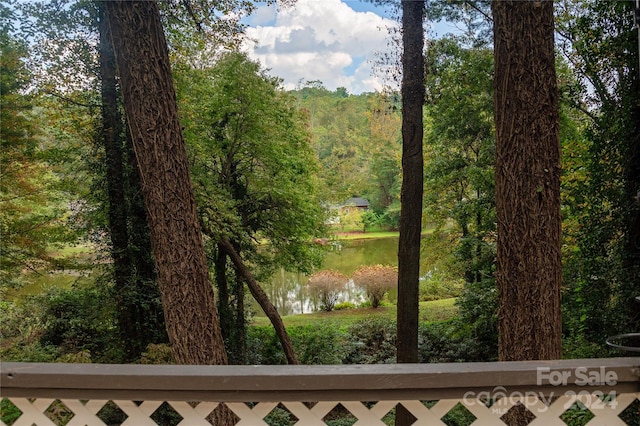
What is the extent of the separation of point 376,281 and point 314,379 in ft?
33.8

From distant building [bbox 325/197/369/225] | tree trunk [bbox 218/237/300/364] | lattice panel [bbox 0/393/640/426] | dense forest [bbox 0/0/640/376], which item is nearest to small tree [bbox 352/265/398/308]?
distant building [bbox 325/197/369/225]

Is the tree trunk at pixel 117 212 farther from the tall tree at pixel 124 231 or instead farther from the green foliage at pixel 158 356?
the green foliage at pixel 158 356

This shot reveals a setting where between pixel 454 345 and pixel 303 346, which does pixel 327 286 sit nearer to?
pixel 303 346

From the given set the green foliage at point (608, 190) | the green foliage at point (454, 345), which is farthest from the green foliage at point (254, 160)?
the green foliage at point (608, 190)

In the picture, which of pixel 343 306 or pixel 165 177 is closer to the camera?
pixel 165 177

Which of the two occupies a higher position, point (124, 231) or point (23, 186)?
point (23, 186)

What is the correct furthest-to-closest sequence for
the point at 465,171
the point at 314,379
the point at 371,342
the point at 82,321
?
the point at 371,342 < the point at 465,171 < the point at 82,321 < the point at 314,379

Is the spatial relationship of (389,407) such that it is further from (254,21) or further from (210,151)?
(254,21)

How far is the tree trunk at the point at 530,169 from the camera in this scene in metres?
1.73

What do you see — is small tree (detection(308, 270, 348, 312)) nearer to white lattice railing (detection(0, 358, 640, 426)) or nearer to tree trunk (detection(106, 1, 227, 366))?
tree trunk (detection(106, 1, 227, 366))

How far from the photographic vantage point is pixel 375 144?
1758 cm

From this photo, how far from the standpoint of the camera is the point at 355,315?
10.3 metres

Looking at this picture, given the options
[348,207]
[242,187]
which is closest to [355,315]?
[242,187]

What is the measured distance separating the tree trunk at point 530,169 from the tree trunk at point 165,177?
63.5 inches
